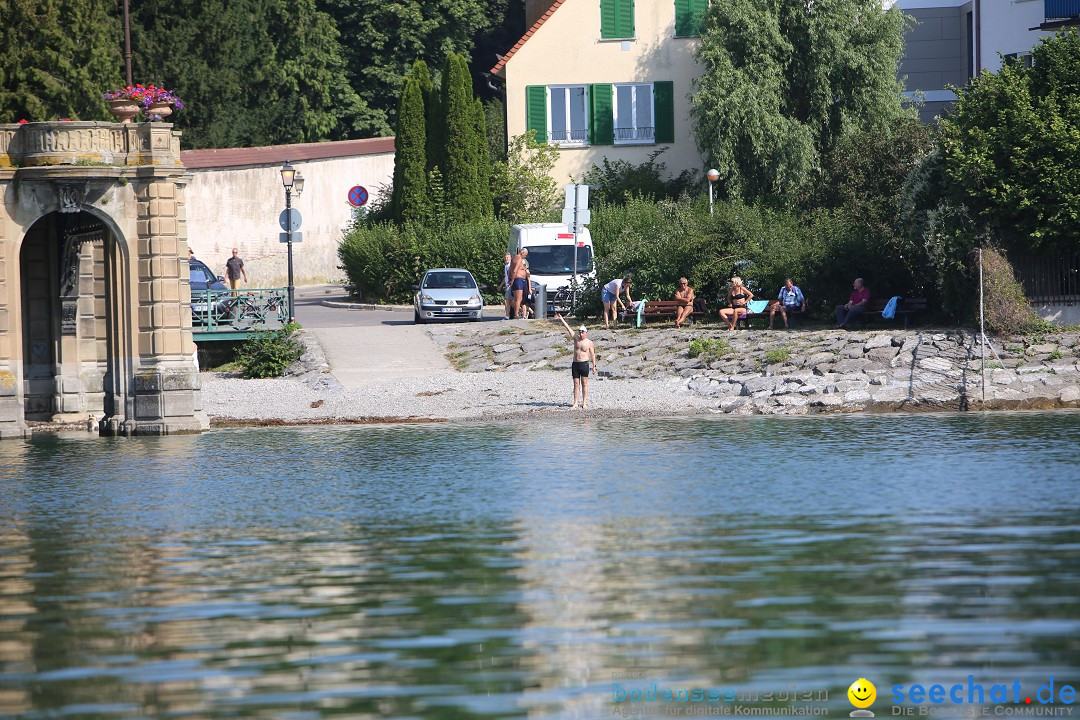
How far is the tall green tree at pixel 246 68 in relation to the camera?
198ft

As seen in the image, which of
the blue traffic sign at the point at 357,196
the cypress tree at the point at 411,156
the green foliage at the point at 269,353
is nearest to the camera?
the green foliage at the point at 269,353

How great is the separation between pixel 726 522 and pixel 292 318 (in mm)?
22487

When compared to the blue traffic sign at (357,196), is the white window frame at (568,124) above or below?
above

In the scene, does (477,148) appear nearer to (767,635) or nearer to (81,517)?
(81,517)

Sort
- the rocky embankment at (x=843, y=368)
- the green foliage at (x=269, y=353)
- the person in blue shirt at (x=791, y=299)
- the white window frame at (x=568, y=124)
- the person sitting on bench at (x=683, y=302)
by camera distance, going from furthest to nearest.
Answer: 1. the white window frame at (x=568, y=124)
2. the person sitting on bench at (x=683, y=302)
3. the person in blue shirt at (x=791, y=299)
4. the green foliage at (x=269, y=353)
5. the rocky embankment at (x=843, y=368)

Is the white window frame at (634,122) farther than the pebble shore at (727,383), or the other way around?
the white window frame at (634,122)

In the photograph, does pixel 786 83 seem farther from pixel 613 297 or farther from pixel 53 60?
pixel 53 60

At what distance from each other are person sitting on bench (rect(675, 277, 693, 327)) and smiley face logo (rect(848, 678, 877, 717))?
26.4 meters

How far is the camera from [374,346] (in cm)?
3803

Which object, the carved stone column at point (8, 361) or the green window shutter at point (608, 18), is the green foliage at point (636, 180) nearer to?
the green window shutter at point (608, 18)

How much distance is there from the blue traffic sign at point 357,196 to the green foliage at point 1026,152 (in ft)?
79.0

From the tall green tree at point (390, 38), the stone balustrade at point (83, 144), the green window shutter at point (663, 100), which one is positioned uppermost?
the tall green tree at point (390, 38)

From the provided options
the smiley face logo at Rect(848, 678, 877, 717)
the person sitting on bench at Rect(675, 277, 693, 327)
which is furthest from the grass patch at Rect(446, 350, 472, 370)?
the smiley face logo at Rect(848, 678, 877, 717)

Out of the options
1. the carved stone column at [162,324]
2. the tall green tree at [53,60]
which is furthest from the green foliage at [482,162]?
the carved stone column at [162,324]
